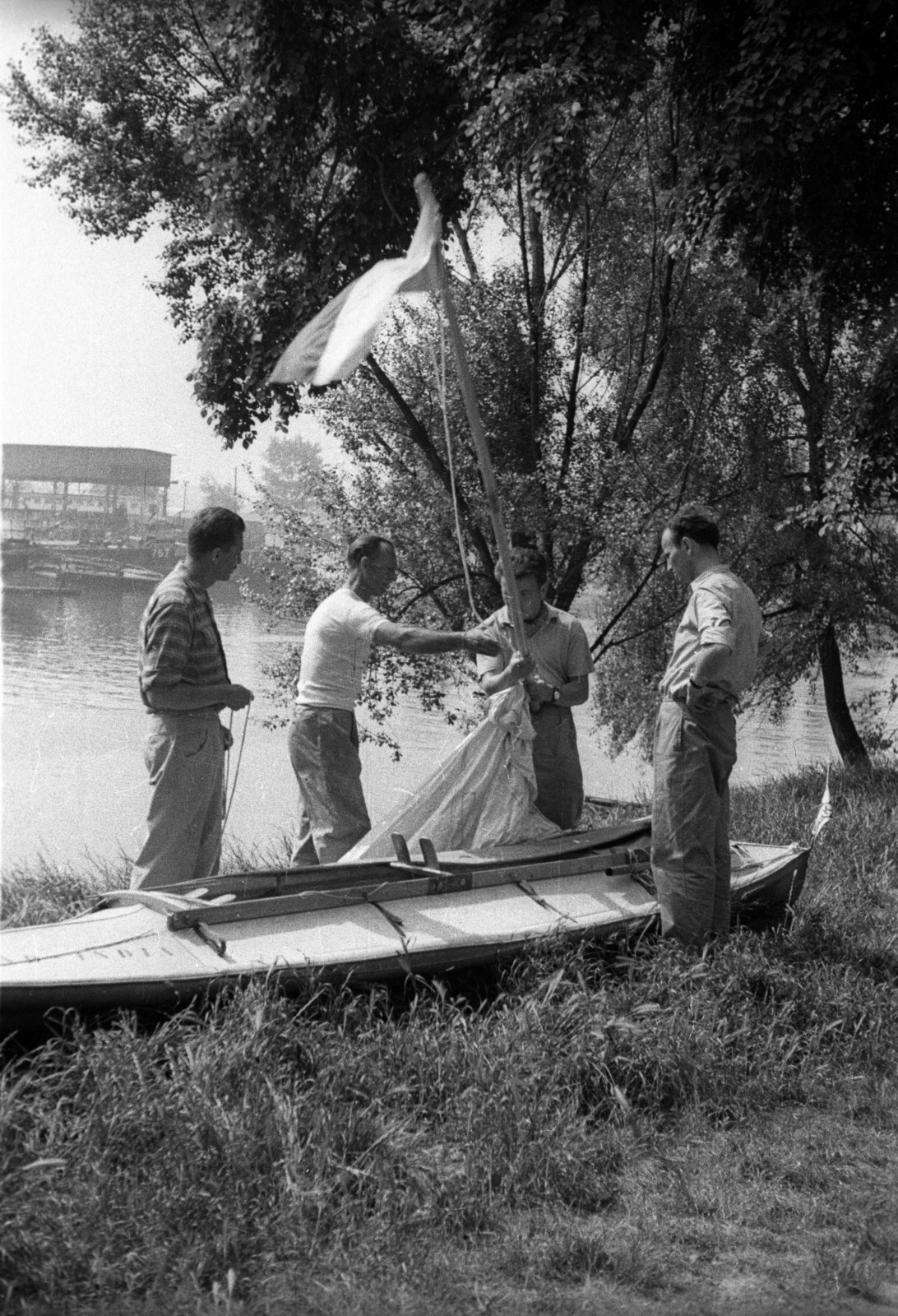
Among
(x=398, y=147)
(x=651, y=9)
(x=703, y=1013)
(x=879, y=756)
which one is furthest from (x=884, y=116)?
(x=879, y=756)

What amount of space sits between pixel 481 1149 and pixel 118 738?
16.3 meters

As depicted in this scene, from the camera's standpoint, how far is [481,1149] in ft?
13.3

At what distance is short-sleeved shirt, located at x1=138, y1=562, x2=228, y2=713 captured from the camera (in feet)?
18.8

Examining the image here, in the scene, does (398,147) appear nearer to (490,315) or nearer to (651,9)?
(651,9)

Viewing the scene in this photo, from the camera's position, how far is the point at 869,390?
10258mm

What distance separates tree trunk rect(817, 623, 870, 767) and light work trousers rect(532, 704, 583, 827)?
10068mm

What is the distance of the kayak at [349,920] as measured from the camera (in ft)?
14.9

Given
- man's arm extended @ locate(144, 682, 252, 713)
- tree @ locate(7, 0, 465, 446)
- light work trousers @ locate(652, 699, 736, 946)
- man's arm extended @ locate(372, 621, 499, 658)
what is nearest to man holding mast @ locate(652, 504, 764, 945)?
light work trousers @ locate(652, 699, 736, 946)

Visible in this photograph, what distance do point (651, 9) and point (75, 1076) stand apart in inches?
341

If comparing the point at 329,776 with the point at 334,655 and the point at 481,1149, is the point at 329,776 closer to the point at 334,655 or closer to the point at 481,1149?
the point at 334,655

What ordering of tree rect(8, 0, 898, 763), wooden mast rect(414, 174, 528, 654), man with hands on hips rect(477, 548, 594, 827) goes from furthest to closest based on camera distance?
1. tree rect(8, 0, 898, 763)
2. man with hands on hips rect(477, 548, 594, 827)
3. wooden mast rect(414, 174, 528, 654)

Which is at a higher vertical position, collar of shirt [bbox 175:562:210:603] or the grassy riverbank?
collar of shirt [bbox 175:562:210:603]

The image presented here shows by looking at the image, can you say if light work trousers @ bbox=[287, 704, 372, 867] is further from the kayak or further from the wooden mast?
the wooden mast

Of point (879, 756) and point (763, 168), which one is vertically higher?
point (763, 168)
